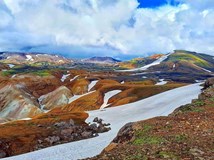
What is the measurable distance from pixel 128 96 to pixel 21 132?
5174cm

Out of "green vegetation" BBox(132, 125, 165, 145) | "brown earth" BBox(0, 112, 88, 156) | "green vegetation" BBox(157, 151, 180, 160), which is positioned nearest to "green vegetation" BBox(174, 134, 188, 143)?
"green vegetation" BBox(132, 125, 165, 145)

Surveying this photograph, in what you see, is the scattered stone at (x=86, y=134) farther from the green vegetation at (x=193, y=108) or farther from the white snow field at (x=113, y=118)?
the green vegetation at (x=193, y=108)

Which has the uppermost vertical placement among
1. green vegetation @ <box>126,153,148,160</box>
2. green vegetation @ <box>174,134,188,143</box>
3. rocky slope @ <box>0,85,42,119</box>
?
rocky slope @ <box>0,85,42,119</box>

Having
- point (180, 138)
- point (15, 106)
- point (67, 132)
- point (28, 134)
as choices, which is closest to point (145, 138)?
point (180, 138)

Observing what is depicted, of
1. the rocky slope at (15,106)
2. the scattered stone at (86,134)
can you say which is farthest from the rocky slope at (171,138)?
the rocky slope at (15,106)

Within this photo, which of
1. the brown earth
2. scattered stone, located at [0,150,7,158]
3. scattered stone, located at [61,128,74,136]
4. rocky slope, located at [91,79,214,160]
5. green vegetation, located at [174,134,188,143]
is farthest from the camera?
scattered stone, located at [61,128,74,136]

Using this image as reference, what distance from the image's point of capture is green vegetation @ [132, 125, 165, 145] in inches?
980

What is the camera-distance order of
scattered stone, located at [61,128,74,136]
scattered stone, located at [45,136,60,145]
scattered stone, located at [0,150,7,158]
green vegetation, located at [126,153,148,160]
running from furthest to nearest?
scattered stone, located at [61,128,74,136], scattered stone, located at [45,136,60,145], scattered stone, located at [0,150,7,158], green vegetation, located at [126,153,148,160]

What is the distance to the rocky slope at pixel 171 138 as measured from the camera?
21344 millimetres

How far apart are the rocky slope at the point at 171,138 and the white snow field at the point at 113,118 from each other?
15.7 m

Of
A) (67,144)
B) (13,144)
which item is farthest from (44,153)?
(13,144)

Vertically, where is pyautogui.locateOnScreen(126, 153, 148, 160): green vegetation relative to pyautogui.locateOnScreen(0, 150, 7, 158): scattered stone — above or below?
above

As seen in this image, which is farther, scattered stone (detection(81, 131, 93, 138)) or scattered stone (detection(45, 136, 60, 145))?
scattered stone (detection(81, 131, 93, 138))

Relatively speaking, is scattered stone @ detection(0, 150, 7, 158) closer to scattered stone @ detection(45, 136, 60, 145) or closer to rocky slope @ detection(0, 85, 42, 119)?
scattered stone @ detection(45, 136, 60, 145)
